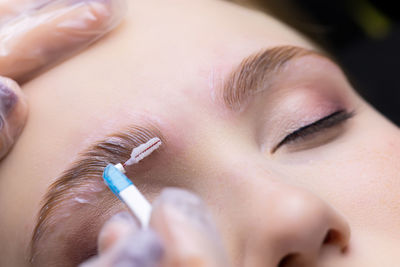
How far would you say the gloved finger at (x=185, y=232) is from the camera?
55 centimetres

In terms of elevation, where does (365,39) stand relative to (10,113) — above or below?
below

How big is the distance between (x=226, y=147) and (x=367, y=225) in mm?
272

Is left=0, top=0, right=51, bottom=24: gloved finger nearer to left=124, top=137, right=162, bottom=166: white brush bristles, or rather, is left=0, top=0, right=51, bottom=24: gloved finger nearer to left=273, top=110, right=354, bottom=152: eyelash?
left=124, top=137, right=162, bottom=166: white brush bristles

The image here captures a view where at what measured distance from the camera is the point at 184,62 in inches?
33.8

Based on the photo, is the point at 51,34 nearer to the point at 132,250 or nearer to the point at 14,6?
the point at 14,6

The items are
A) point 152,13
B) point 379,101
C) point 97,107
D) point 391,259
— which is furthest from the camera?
point 379,101

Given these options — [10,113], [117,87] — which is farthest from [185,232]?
[10,113]

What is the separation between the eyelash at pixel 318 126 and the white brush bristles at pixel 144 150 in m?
0.23

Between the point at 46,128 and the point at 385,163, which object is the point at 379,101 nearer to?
the point at 385,163

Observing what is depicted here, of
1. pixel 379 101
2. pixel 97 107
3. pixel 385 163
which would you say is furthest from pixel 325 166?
pixel 379 101

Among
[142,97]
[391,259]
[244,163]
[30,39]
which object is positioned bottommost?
[391,259]

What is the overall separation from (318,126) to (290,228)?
30 cm

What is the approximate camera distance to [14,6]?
0.97 metres

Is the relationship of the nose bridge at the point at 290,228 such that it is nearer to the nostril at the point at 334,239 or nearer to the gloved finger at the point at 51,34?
the nostril at the point at 334,239
